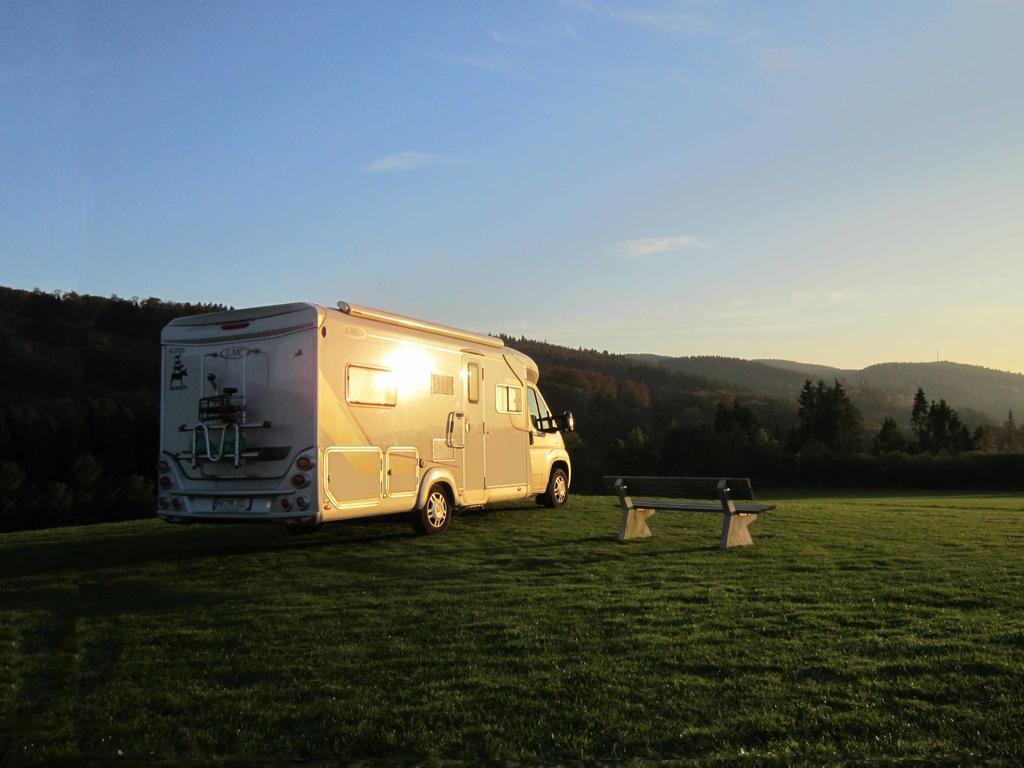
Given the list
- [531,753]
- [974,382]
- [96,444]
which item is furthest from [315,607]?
[974,382]

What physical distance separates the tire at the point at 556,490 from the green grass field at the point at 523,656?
16.1ft

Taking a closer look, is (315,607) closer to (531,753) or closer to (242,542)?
(531,753)

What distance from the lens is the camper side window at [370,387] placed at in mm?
10094

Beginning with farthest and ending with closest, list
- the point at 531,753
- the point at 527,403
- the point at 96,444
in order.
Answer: the point at 96,444 → the point at 527,403 → the point at 531,753

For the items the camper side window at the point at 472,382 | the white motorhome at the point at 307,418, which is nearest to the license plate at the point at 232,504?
the white motorhome at the point at 307,418

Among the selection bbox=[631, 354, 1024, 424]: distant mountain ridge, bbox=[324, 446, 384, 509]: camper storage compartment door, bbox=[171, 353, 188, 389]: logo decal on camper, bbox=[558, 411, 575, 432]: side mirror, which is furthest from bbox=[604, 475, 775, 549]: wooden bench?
bbox=[631, 354, 1024, 424]: distant mountain ridge

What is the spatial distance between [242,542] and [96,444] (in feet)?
106

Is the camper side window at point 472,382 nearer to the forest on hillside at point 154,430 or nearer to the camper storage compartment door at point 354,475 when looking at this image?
the camper storage compartment door at point 354,475

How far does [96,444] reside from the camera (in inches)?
1571

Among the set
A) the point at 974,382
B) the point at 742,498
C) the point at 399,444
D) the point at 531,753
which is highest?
the point at 974,382

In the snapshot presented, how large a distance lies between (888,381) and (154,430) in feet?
481

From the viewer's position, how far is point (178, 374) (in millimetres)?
10336

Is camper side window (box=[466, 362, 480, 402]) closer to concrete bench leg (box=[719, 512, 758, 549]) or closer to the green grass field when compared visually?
the green grass field

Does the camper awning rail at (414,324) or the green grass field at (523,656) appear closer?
the green grass field at (523,656)
